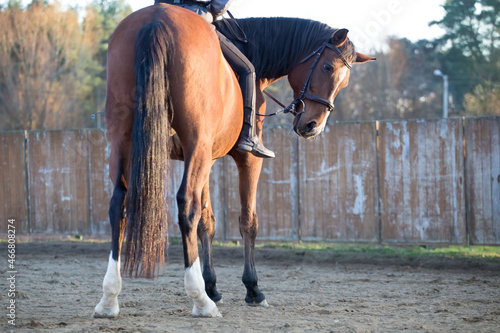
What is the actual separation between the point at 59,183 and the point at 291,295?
703 centimetres

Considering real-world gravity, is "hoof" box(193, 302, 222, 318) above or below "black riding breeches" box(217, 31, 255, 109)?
below

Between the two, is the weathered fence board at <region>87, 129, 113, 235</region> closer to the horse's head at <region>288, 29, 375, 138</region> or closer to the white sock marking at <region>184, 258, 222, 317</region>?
the horse's head at <region>288, 29, 375, 138</region>

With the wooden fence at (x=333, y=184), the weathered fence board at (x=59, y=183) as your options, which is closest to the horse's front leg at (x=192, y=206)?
the wooden fence at (x=333, y=184)

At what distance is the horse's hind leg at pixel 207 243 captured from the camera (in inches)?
191

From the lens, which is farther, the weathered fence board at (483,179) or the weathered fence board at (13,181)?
the weathered fence board at (13,181)

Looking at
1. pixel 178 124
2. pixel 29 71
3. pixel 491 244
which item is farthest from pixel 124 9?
pixel 178 124

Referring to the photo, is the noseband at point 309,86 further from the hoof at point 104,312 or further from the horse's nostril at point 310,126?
the hoof at point 104,312

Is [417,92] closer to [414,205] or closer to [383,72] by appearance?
[383,72]

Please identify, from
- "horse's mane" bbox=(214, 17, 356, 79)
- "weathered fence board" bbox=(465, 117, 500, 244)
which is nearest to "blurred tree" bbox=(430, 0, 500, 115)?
"weathered fence board" bbox=(465, 117, 500, 244)

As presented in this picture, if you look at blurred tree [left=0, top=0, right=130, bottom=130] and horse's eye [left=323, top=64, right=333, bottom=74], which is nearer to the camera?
horse's eye [left=323, top=64, right=333, bottom=74]

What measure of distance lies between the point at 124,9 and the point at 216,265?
2682 centimetres

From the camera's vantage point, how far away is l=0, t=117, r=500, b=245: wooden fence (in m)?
9.12

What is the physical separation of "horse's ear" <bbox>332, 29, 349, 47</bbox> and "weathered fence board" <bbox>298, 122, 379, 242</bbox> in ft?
15.3

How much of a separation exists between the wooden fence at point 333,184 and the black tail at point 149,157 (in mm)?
5370
